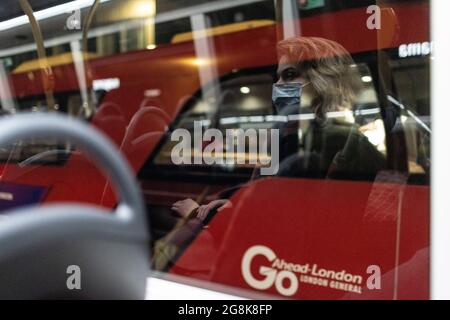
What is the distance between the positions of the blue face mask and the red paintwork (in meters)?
0.22

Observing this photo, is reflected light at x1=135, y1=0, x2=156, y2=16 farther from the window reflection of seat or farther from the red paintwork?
the window reflection of seat

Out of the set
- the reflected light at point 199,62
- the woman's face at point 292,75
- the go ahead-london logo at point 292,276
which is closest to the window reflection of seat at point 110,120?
the reflected light at point 199,62

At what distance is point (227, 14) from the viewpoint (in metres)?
2.76

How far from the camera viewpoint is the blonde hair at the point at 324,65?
1.94 meters

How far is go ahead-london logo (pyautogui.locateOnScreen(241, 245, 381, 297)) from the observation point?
1.96 metres

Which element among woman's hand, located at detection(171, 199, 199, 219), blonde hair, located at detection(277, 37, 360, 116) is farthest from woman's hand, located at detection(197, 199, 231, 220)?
blonde hair, located at detection(277, 37, 360, 116)

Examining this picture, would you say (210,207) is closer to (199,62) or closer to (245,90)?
(245,90)

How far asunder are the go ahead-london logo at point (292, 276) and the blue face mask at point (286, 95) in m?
0.61

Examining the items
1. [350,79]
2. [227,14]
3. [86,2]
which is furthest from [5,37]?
[350,79]

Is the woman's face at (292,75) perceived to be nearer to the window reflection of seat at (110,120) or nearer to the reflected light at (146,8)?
the reflected light at (146,8)

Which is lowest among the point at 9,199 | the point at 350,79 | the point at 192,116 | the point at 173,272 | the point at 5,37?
Result: the point at 173,272

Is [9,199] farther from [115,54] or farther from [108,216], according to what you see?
[108,216]

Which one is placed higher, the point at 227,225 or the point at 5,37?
the point at 5,37
